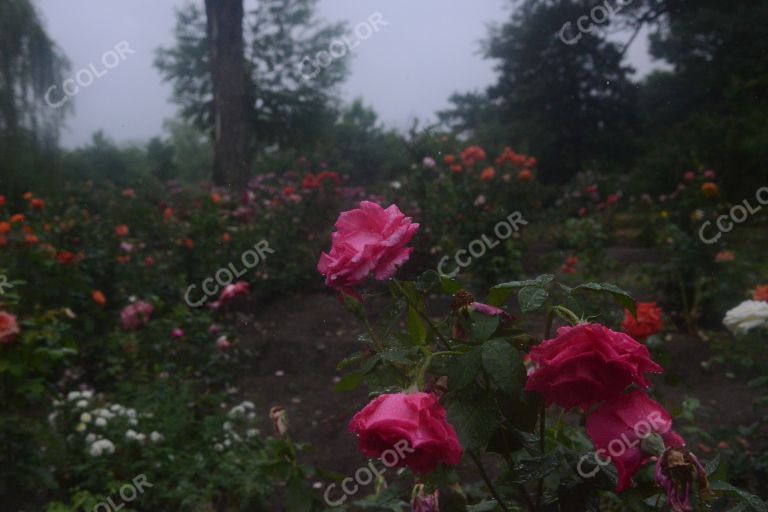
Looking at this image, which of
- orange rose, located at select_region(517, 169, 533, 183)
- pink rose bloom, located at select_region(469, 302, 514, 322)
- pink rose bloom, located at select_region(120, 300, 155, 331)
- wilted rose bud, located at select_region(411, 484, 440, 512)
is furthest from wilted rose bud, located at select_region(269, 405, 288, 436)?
orange rose, located at select_region(517, 169, 533, 183)

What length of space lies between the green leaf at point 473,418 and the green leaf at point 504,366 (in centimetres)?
5

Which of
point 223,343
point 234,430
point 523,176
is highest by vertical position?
point 523,176

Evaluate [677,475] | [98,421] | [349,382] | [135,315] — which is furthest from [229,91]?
[677,475]

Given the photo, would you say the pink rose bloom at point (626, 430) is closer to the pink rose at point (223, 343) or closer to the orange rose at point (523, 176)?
the pink rose at point (223, 343)

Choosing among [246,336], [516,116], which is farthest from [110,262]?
[516,116]

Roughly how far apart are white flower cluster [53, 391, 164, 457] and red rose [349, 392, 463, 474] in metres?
1.80

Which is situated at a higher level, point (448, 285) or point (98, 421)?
point (98, 421)

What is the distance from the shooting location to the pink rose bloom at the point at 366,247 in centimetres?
66

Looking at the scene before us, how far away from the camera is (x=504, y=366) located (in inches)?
25.1

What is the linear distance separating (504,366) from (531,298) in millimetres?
74

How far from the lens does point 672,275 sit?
144 inches

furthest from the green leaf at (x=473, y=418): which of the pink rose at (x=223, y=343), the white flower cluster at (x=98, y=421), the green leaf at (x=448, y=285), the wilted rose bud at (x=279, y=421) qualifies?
the pink rose at (x=223, y=343)

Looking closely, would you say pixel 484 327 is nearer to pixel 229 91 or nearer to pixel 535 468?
pixel 535 468

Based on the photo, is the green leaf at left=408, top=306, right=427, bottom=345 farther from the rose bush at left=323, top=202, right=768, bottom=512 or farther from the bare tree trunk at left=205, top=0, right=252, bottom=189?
the bare tree trunk at left=205, top=0, right=252, bottom=189
